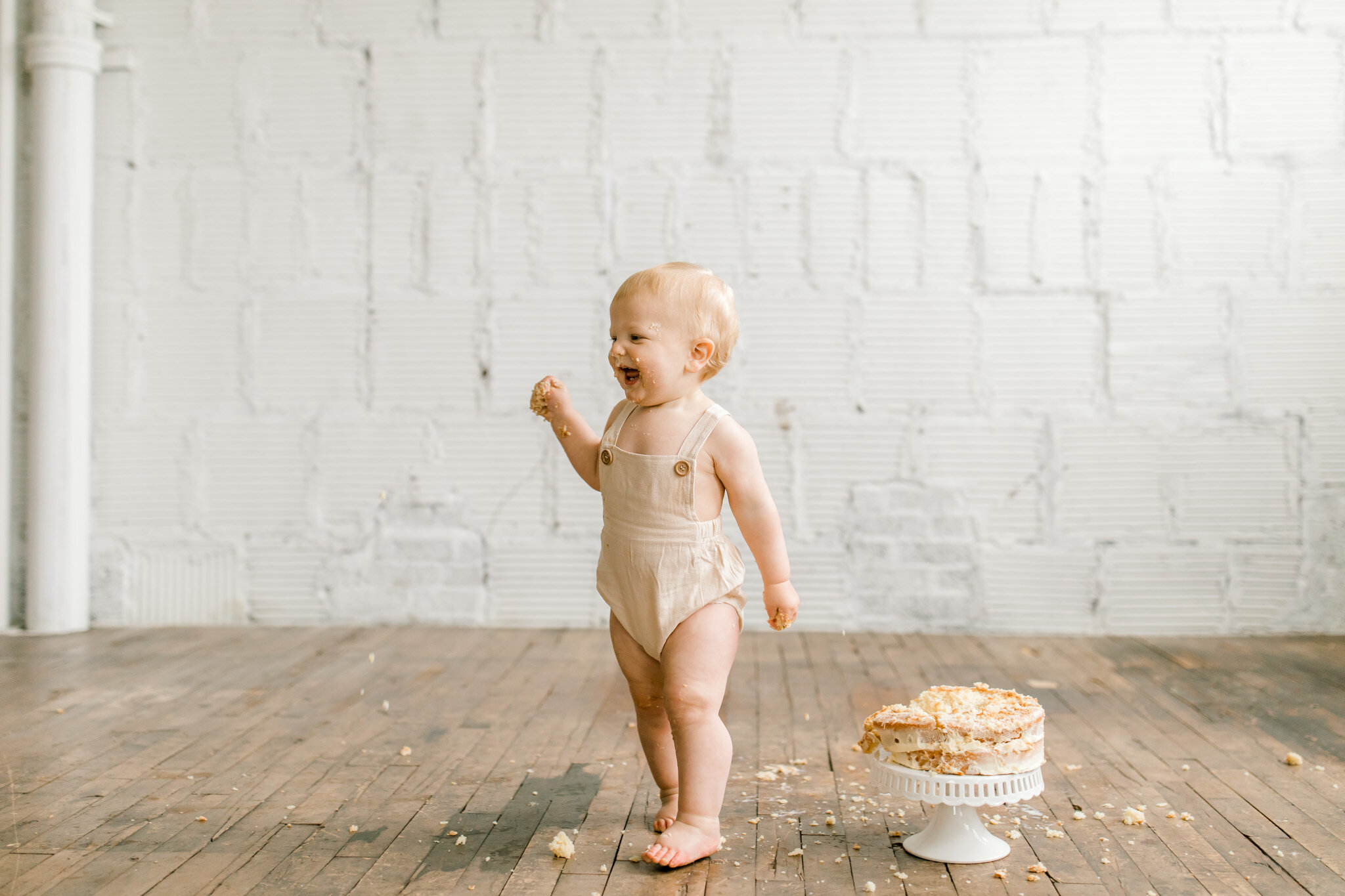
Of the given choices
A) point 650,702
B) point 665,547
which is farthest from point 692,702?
point 665,547

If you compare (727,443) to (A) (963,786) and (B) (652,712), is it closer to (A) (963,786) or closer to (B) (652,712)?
(B) (652,712)

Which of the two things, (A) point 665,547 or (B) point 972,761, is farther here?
(A) point 665,547

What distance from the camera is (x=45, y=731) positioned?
9.82 ft

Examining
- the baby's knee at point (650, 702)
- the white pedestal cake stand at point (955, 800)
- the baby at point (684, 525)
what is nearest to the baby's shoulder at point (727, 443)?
the baby at point (684, 525)

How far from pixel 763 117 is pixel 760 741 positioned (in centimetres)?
260

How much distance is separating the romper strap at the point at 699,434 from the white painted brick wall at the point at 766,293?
2.28 m

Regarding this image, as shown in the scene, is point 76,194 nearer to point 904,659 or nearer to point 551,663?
point 551,663

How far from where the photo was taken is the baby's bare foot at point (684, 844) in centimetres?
209

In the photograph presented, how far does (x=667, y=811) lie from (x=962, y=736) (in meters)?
0.64

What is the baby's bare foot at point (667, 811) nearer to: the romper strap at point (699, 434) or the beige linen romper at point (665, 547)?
the beige linen romper at point (665, 547)

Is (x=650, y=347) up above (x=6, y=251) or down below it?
below

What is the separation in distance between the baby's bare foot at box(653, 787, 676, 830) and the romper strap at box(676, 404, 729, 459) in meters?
0.71

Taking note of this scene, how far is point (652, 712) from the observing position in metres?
2.31

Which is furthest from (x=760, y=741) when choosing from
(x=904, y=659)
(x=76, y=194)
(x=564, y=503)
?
(x=76, y=194)
